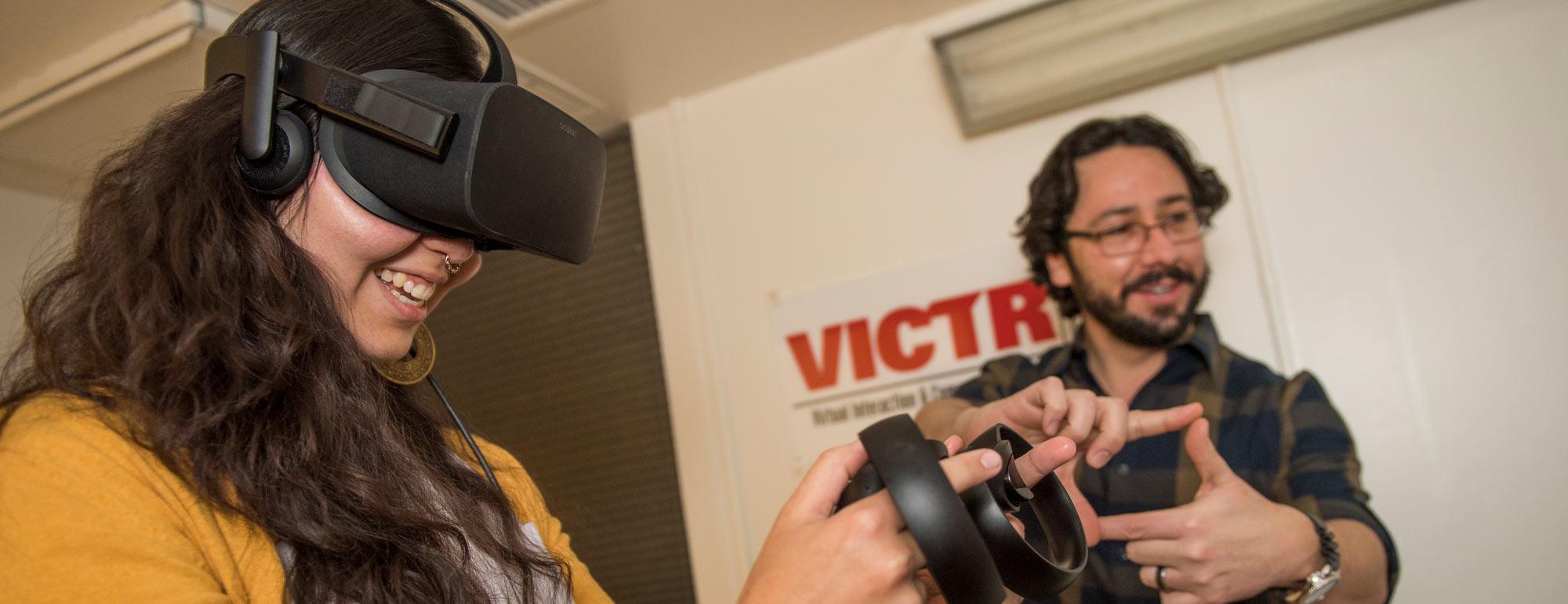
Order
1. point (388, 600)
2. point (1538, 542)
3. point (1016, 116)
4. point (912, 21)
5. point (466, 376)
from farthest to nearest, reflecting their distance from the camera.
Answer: point (466, 376) < point (912, 21) < point (1016, 116) < point (1538, 542) < point (388, 600)

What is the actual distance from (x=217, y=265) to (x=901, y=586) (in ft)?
2.55

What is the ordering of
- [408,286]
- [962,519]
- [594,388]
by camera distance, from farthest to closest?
1. [594,388]
2. [408,286]
3. [962,519]

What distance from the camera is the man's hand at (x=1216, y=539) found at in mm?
1449

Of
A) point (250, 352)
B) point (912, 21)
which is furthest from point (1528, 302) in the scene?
point (250, 352)

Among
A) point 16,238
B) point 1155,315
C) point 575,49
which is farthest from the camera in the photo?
point 16,238

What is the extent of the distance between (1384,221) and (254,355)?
240cm

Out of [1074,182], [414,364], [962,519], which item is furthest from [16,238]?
[962,519]

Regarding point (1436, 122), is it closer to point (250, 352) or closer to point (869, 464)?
point (869, 464)

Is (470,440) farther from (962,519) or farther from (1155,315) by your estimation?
(1155,315)

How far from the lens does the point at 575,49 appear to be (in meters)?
2.65

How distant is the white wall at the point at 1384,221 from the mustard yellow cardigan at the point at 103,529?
6.70 feet

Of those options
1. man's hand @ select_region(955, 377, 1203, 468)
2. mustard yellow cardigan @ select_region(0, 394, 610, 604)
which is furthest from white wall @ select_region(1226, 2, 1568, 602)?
mustard yellow cardigan @ select_region(0, 394, 610, 604)

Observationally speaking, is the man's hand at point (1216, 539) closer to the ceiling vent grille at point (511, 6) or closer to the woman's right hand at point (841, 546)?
the woman's right hand at point (841, 546)

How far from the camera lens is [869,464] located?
855 millimetres
